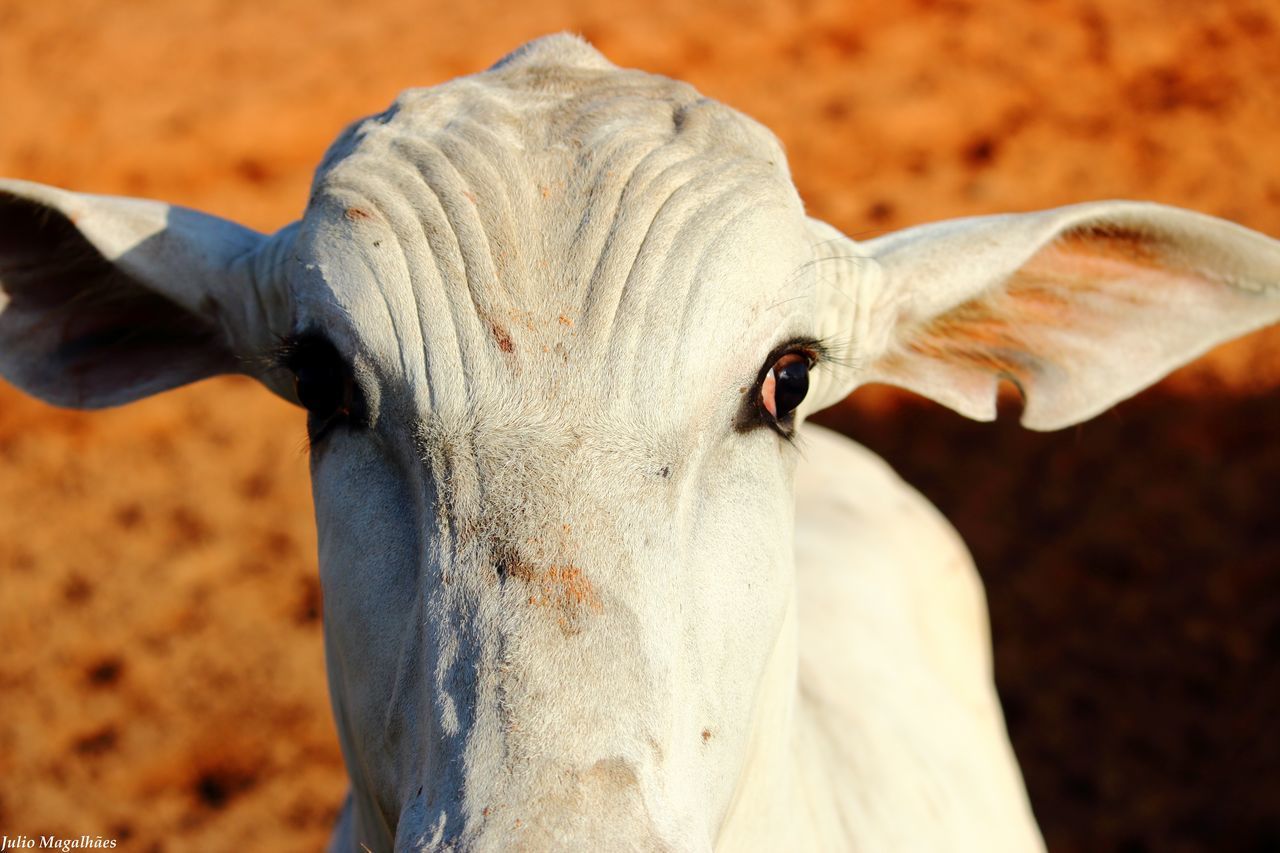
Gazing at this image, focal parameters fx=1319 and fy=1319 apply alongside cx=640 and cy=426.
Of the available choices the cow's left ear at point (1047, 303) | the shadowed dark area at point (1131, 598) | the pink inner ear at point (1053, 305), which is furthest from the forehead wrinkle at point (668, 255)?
the shadowed dark area at point (1131, 598)

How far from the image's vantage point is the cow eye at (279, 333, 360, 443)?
2086 mm

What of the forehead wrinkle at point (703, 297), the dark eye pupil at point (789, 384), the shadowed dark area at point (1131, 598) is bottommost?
the shadowed dark area at point (1131, 598)

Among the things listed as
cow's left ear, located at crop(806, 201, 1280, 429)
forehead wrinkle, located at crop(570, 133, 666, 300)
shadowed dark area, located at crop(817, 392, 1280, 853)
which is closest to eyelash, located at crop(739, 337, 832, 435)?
cow's left ear, located at crop(806, 201, 1280, 429)

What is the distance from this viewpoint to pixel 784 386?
2.15 metres

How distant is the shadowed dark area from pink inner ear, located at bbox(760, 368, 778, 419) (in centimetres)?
393

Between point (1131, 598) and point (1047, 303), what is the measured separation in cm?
397

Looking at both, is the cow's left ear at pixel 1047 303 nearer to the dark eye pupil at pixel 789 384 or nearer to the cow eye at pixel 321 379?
the dark eye pupil at pixel 789 384

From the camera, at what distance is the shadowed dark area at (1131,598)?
5.48m

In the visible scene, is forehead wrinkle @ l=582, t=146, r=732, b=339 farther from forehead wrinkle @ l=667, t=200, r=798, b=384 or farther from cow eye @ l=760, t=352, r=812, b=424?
cow eye @ l=760, t=352, r=812, b=424

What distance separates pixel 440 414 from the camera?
6.28ft

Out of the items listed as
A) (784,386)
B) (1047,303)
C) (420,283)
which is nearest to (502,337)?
(420,283)

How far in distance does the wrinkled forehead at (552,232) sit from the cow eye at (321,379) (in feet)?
0.18

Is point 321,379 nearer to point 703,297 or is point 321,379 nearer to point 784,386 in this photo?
point 703,297

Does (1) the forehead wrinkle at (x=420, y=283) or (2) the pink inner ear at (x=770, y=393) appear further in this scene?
(2) the pink inner ear at (x=770, y=393)
